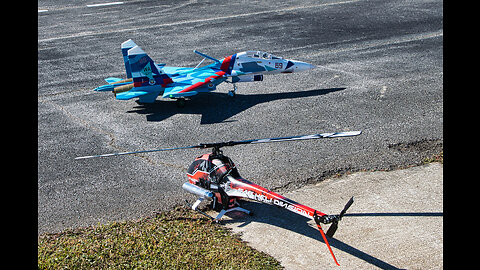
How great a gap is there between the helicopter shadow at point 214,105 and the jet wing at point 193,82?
958mm

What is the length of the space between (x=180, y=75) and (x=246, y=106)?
3.67m

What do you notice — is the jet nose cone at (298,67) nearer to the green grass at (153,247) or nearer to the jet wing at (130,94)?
the jet wing at (130,94)

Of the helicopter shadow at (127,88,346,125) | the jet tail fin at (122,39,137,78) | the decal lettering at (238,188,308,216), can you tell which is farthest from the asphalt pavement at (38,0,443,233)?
the decal lettering at (238,188,308,216)

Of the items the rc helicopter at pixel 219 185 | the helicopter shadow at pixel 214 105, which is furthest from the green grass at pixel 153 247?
the helicopter shadow at pixel 214 105

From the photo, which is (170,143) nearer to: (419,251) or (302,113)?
(302,113)

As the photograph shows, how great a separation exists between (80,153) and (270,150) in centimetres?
753

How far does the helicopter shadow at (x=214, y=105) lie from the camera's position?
73.7ft

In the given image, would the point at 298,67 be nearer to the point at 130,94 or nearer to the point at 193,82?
the point at 193,82

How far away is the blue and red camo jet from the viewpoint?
2262 centimetres

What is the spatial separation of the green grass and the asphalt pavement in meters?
0.87

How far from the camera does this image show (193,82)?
75.9 ft

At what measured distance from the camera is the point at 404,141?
19.0 meters

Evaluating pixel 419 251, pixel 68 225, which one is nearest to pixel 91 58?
pixel 68 225
